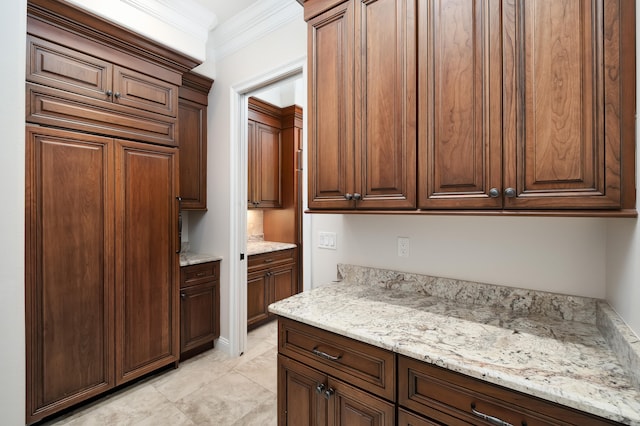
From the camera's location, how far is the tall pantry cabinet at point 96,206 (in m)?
1.73

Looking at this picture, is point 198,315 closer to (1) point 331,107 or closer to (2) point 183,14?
(1) point 331,107

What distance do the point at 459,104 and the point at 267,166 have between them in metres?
2.77

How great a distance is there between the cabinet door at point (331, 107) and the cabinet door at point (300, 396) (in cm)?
80

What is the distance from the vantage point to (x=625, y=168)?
36.3 inches

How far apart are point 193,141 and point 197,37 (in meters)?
0.90

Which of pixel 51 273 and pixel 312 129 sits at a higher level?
pixel 312 129

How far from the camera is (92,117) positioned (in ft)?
6.29

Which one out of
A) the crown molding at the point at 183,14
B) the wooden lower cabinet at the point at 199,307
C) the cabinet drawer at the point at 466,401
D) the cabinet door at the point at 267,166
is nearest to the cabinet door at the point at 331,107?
the cabinet drawer at the point at 466,401

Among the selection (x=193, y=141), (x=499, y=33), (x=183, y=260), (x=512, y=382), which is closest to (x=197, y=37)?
(x=193, y=141)

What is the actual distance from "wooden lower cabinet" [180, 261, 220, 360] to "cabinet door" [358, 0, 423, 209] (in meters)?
1.85

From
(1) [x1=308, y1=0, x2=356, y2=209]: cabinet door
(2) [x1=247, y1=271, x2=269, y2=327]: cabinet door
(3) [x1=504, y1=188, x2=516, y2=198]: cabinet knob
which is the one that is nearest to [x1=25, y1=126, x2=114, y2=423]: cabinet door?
(2) [x1=247, y1=271, x2=269, y2=327]: cabinet door

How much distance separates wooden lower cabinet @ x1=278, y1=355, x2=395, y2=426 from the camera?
1.13m

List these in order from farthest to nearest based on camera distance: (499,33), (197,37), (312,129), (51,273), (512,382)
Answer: (197,37) → (51,273) → (312,129) → (499,33) → (512,382)

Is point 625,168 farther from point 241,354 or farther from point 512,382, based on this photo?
point 241,354
